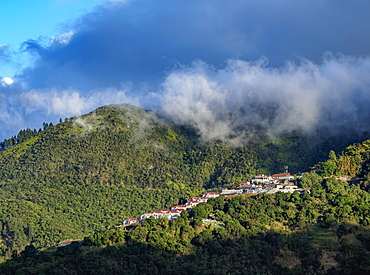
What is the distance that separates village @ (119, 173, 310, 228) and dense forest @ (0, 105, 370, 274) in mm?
4624

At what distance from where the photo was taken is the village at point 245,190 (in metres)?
106

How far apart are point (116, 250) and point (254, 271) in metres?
18.8

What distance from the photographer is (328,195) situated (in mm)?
101688

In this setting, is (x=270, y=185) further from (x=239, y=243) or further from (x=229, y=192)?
(x=239, y=243)

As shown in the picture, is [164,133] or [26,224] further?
[164,133]

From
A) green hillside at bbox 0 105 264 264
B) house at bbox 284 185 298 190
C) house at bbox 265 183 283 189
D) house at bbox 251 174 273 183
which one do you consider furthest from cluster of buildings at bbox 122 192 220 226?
house at bbox 284 185 298 190

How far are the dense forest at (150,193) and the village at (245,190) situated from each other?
462cm

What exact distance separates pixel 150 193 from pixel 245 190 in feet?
94.8

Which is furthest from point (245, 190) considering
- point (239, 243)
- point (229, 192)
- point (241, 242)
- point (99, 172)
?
point (99, 172)

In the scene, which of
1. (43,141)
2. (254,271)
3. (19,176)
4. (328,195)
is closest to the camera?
(254,271)

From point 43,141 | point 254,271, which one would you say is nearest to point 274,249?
point 254,271

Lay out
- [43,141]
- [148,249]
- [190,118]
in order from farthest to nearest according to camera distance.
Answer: [190,118]
[43,141]
[148,249]

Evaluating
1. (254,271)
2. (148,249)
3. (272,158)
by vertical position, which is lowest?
(254,271)

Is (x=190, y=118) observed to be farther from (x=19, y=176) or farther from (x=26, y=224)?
(x=26, y=224)
